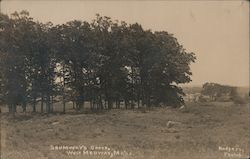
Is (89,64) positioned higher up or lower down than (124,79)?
higher up

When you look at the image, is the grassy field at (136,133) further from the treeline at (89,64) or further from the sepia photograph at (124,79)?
the treeline at (89,64)

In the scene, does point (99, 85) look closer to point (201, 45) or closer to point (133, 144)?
point (133, 144)

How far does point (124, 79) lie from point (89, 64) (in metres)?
0.42

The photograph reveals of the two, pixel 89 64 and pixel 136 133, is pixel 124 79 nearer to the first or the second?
pixel 89 64

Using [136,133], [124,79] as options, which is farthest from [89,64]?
[136,133]

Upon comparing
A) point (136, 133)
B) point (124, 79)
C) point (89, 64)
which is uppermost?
point (89, 64)

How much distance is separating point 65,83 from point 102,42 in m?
0.61

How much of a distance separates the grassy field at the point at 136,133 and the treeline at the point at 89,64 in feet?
0.47

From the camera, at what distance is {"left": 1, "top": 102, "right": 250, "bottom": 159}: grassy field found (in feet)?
15.0

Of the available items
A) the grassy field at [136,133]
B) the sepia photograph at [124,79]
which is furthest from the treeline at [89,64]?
the grassy field at [136,133]

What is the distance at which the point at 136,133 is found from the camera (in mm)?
4773

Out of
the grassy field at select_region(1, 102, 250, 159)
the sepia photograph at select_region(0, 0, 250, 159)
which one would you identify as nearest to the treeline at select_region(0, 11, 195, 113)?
the sepia photograph at select_region(0, 0, 250, 159)

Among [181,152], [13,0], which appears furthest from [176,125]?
[13,0]

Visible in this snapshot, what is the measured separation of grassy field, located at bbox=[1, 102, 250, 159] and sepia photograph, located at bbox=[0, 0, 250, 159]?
0.01 meters
